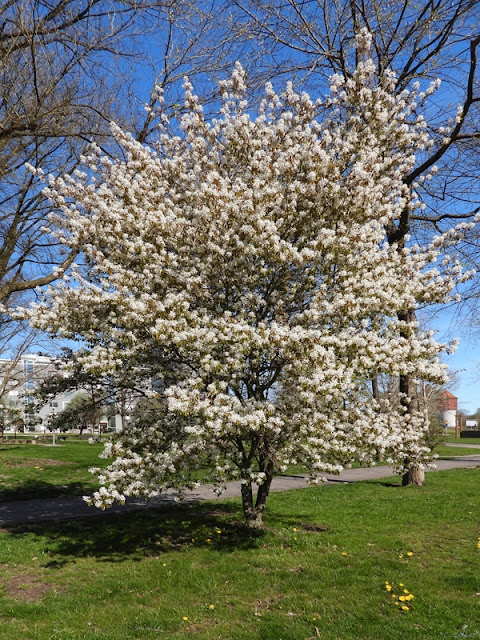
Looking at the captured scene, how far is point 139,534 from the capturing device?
339 inches

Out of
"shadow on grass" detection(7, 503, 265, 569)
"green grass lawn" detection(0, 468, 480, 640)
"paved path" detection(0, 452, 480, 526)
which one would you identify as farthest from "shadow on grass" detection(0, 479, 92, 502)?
"green grass lawn" detection(0, 468, 480, 640)

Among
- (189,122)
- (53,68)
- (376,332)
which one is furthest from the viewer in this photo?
(53,68)

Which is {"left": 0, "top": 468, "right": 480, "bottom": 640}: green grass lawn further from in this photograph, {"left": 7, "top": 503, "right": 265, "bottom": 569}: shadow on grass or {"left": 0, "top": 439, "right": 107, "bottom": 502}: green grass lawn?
{"left": 0, "top": 439, "right": 107, "bottom": 502}: green grass lawn

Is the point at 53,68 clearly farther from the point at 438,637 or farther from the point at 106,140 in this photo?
the point at 438,637

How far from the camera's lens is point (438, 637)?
4664mm

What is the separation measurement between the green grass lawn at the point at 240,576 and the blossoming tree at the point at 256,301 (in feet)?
3.68

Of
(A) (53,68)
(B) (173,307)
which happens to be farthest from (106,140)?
(B) (173,307)

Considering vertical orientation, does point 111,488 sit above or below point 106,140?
below

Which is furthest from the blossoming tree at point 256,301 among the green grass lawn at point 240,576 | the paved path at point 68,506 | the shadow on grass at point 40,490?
the shadow on grass at point 40,490

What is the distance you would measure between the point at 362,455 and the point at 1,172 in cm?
855

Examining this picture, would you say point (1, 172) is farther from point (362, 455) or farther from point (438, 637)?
point (438, 637)

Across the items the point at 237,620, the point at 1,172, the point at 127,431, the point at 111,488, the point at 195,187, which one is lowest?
the point at 237,620

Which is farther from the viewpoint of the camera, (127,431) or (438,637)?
(127,431)

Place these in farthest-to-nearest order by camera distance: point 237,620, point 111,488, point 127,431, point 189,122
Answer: point 189,122
point 127,431
point 111,488
point 237,620
